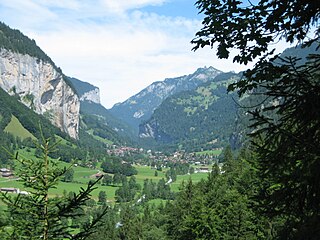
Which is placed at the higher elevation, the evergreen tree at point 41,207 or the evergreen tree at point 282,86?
the evergreen tree at point 282,86

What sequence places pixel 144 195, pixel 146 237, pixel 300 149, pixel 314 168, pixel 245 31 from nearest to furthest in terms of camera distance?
pixel 314 168 → pixel 300 149 → pixel 245 31 → pixel 146 237 → pixel 144 195

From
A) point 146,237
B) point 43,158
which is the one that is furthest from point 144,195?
point 43,158

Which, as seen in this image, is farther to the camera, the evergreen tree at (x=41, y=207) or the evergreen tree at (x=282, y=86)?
the evergreen tree at (x=41, y=207)

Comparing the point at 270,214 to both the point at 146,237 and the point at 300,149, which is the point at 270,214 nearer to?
the point at 300,149

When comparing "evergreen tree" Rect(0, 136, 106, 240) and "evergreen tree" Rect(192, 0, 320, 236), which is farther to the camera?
"evergreen tree" Rect(0, 136, 106, 240)

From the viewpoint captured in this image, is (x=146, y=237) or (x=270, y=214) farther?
(x=146, y=237)

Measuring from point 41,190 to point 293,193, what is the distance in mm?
5666

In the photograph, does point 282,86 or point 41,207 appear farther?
point 41,207

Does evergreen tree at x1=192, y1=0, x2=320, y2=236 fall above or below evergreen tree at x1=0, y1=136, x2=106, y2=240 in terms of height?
above

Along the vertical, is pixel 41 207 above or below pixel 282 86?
below

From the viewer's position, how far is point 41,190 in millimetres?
8922

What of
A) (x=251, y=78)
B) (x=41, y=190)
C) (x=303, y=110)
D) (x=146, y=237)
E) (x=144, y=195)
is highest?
(x=251, y=78)

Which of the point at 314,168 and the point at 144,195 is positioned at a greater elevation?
the point at 314,168

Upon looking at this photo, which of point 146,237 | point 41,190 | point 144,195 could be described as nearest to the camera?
point 41,190
